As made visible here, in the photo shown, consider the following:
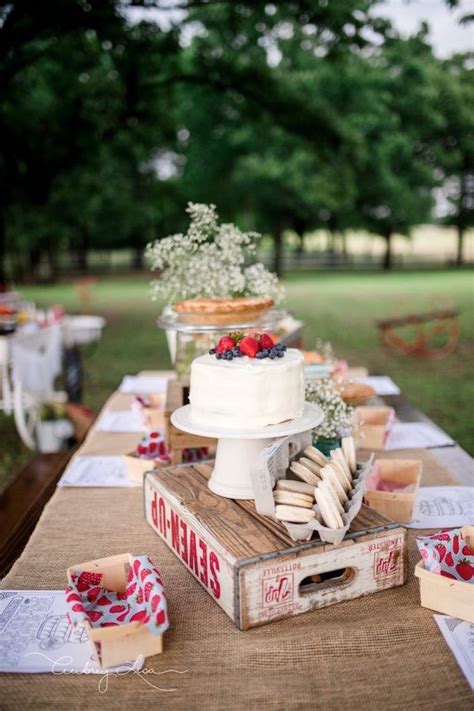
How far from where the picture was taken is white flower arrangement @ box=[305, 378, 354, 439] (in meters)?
2.43

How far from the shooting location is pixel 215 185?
29.7m

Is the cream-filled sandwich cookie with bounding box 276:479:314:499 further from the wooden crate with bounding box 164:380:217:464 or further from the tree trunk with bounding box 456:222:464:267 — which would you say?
the tree trunk with bounding box 456:222:464:267

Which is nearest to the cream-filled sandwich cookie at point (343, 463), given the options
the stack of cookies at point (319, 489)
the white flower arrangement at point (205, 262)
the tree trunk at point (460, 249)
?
the stack of cookies at point (319, 489)

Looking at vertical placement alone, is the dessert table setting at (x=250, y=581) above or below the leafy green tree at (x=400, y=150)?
below

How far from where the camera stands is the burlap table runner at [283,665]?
142cm

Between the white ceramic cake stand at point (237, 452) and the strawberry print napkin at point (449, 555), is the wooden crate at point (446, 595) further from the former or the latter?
the white ceramic cake stand at point (237, 452)

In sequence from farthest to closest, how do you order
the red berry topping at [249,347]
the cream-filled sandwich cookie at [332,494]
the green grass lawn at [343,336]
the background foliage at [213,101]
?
1. the background foliage at [213,101]
2. the green grass lawn at [343,336]
3. the red berry topping at [249,347]
4. the cream-filled sandwich cookie at [332,494]

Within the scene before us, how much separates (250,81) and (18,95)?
13.3 feet

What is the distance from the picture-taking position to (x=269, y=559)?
1622 mm

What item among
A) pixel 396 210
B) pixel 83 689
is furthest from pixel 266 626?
pixel 396 210

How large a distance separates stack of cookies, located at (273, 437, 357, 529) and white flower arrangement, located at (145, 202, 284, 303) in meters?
1.34

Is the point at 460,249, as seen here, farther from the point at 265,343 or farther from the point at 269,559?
the point at 269,559

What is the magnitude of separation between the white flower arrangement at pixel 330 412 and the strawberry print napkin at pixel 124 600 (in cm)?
90

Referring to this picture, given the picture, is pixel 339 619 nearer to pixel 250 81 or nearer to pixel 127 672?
pixel 127 672
